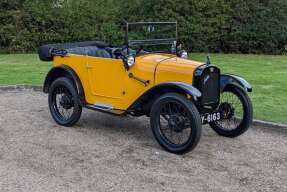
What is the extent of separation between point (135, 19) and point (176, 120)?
36.5 ft

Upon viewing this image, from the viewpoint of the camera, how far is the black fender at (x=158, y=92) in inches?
237

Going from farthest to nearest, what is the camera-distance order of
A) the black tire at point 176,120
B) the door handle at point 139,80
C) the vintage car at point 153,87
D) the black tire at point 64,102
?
the black tire at point 64,102 < the door handle at point 139,80 < the vintage car at point 153,87 < the black tire at point 176,120

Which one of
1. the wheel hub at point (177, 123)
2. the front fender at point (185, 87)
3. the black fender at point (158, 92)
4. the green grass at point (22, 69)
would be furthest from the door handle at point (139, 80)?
the green grass at point (22, 69)

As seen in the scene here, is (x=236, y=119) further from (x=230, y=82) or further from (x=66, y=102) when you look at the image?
(x=66, y=102)

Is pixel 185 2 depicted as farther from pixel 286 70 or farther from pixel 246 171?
pixel 246 171

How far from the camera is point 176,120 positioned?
20.1 feet

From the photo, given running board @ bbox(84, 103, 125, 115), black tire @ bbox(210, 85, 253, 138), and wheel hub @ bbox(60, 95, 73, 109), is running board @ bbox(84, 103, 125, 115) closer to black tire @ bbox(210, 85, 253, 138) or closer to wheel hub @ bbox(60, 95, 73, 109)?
wheel hub @ bbox(60, 95, 73, 109)

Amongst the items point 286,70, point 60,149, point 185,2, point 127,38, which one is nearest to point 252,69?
point 286,70

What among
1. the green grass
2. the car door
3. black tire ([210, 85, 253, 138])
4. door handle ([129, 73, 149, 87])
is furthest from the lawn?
the car door

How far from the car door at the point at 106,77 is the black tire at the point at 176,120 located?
0.79m

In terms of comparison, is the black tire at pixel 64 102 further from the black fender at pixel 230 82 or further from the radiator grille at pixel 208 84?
the black fender at pixel 230 82

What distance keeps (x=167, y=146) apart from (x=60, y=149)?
4.27ft

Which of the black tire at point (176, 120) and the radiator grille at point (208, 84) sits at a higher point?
the radiator grille at point (208, 84)

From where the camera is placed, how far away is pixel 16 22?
16.7 m
